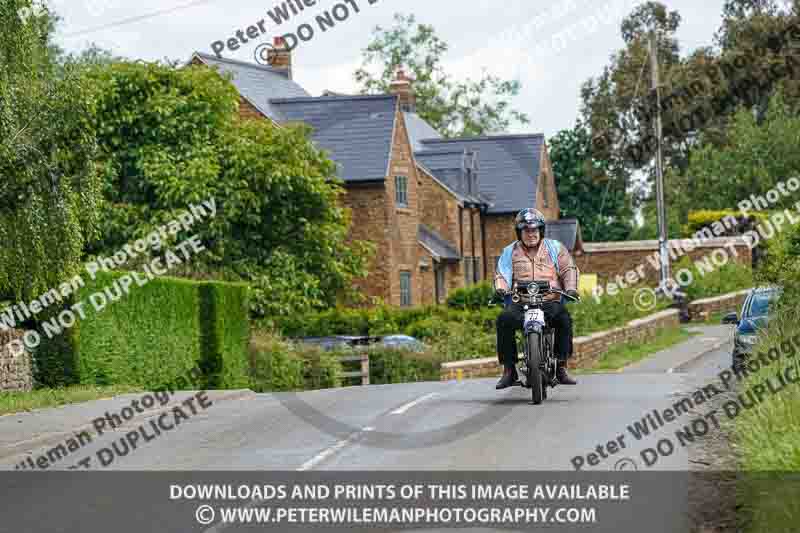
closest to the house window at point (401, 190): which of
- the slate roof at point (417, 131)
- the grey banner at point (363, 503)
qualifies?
the slate roof at point (417, 131)

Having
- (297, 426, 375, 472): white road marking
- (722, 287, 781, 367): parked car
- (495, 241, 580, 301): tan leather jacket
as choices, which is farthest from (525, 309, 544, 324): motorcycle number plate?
(722, 287, 781, 367): parked car

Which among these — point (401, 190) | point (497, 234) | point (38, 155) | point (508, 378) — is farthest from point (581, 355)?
point (497, 234)

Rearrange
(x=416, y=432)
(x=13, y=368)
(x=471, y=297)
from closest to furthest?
1. (x=416, y=432)
2. (x=13, y=368)
3. (x=471, y=297)

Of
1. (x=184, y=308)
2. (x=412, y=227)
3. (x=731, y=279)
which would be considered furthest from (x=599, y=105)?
(x=184, y=308)

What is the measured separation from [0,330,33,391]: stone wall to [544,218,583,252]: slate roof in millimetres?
39828

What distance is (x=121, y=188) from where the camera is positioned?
131 feet

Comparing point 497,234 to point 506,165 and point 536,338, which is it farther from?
point 536,338

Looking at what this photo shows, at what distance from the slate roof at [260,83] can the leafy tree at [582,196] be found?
24616 mm

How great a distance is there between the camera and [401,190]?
46.7 meters

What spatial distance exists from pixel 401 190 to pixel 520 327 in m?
31.5

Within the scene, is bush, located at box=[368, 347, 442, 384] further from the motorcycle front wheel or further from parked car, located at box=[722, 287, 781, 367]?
the motorcycle front wheel

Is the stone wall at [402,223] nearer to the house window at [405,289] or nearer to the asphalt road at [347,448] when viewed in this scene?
the house window at [405,289]

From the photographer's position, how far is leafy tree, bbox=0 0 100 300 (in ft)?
52.4

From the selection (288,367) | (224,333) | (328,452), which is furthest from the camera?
(288,367)
